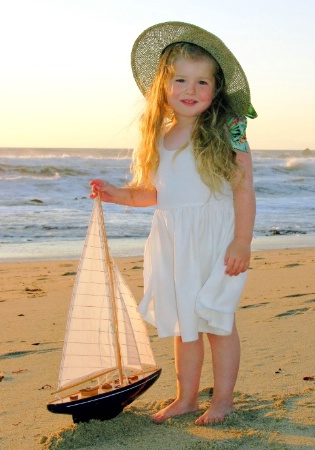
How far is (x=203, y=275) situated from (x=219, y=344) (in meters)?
0.31

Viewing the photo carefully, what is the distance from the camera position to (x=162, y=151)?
334cm

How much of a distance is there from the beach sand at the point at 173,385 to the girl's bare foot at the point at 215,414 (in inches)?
1.4

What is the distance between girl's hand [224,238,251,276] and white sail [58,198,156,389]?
45 cm

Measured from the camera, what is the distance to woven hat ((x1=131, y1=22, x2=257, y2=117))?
10.5 feet

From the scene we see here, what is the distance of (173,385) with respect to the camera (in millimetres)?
3639

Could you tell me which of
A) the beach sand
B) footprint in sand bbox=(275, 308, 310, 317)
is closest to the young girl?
the beach sand

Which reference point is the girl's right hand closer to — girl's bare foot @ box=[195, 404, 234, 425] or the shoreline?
girl's bare foot @ box=[195, 404, 234, 425]

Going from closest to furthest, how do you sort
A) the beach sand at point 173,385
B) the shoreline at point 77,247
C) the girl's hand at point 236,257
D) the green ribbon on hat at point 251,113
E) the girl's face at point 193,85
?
the beach sand at point 173,385 < the girl's hand at point 236,257 < the girl's face at point 193,85 < the green ribbon on hat at point 251,113 < the shoreline at point 77,247

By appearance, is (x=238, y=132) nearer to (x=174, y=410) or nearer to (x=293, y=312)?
(x=174, y=410)

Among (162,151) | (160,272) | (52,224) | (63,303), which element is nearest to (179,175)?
(162,151)

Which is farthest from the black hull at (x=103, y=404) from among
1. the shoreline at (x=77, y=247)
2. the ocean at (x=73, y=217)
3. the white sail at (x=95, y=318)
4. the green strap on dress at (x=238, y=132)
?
the shoreline at (x=77, y=247)

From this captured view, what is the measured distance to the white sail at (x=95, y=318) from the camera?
3.03 meters

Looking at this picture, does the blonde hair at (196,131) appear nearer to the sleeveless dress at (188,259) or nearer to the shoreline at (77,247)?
the sleeveless dress at (188,259)

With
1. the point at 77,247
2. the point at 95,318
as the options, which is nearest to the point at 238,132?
the point at 95,318
